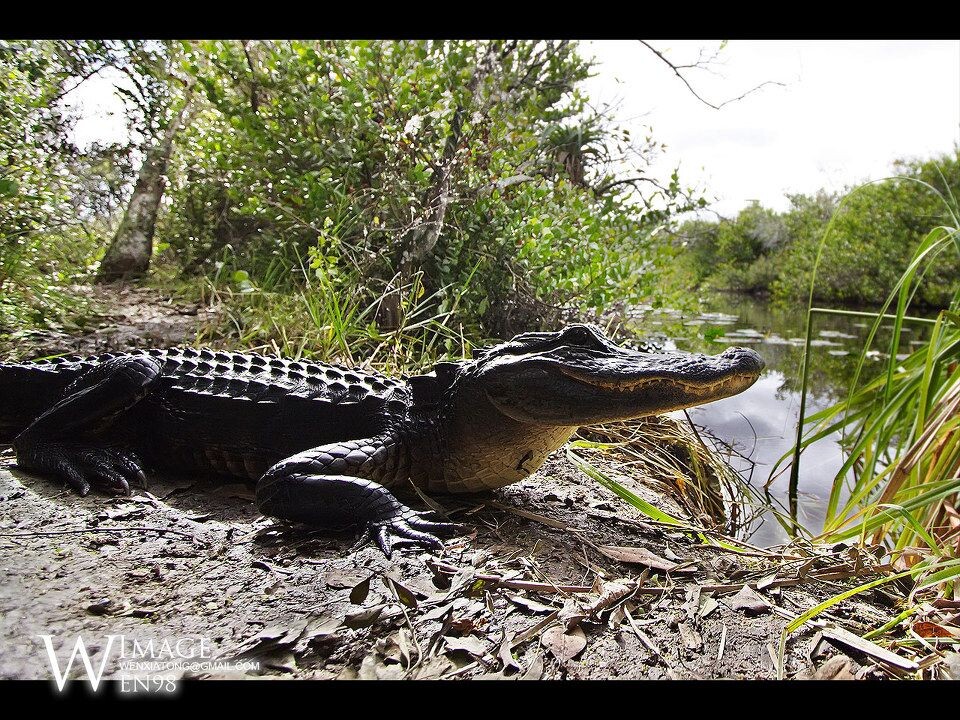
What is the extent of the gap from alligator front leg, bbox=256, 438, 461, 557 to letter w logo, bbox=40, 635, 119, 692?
1.80 ft

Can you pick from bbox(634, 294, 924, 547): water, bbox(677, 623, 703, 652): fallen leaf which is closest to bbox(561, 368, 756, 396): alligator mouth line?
bbox(677, 623, 703, 652): fallen leaf

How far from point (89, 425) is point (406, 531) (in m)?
1.25

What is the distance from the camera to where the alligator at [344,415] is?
1.48 metres

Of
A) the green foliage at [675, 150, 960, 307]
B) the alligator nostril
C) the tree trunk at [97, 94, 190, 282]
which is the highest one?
the green foliage at [675, 150, 960, 307]

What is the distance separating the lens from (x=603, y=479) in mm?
1687

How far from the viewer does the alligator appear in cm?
148

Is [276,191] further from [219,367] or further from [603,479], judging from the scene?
[603,479]

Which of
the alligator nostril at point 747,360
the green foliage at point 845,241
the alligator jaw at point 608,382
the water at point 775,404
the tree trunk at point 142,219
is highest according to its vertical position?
the green foliage at point 845,241

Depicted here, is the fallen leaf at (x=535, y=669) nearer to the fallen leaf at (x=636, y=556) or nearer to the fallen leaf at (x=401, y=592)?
the fallen leaf at (x=401, y=592)

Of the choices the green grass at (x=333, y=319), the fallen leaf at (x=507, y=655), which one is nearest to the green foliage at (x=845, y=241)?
the green grass at (x=333, y=319)

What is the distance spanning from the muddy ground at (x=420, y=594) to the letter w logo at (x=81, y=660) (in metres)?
0.01

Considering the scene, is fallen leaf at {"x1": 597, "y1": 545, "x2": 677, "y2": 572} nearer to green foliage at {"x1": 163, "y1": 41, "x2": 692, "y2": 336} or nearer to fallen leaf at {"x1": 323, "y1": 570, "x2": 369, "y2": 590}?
fallen leaf at {"x1": 323, "y1": 570, "x2": 369, "y2": 590}
